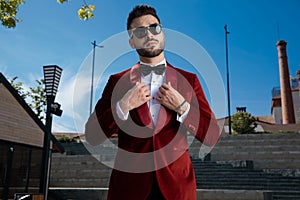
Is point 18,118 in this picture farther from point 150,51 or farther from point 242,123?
point 242,123

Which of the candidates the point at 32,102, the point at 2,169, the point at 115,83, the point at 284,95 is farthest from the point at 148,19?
the point at 284,95

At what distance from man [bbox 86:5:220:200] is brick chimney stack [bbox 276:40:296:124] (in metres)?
35.2

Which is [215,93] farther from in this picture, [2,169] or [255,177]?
[255,177]

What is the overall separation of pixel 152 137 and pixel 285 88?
119 feet

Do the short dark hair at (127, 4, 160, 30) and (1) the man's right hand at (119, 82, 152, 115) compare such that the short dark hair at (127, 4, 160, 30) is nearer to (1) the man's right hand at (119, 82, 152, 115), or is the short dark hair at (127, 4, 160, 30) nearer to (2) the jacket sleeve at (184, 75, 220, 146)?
(1) the man's right hand at (119, 82, 152, 115)

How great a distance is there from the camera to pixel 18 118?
10.7 m

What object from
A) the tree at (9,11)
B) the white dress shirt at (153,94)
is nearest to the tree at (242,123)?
the tree at (9,11)

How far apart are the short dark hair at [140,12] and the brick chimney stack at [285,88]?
3520cm

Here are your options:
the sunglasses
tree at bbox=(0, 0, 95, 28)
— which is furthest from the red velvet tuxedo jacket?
tree at bbox=(0, 0, 95, 28)

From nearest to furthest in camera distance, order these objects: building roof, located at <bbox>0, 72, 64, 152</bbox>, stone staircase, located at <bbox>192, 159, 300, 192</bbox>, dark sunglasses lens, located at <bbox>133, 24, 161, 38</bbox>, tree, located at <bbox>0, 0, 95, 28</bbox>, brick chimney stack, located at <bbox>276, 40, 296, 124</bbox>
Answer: dark sunglasses lens, located at <bbox>133, 24, 161, 38</bbox> < tree, located at <bbox>0, 0, 95, 28</bbox> < building roof, located at <bbox>0, 72, 64, 152</bbox> < stone staircase, located at <bbox>192, 159, 300, 192</bbox> < brick chimney stack, located at <bbox>276, 40, 296, 124</bbox>

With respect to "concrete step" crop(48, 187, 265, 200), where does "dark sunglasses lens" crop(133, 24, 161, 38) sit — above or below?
above

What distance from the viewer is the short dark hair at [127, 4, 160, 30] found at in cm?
186

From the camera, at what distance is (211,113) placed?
5.81 feet

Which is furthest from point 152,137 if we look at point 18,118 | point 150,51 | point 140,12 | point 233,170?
point 233,170
